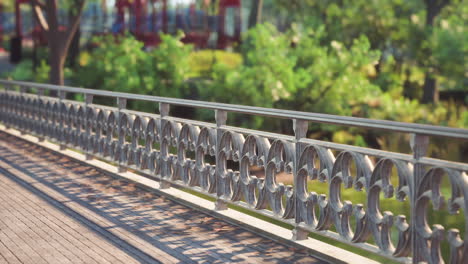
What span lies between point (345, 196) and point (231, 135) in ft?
34.0

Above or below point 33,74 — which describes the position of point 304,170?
above

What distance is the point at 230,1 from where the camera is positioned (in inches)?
1590

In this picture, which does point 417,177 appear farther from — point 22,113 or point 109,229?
point 22,113

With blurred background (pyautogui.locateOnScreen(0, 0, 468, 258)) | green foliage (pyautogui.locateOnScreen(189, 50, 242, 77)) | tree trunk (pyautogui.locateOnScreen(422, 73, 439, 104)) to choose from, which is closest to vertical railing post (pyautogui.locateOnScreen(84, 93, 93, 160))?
blurred background (pyautogui.locateOnScreen(0, 0, 468, 258))

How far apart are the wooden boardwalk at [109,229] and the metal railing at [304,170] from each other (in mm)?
365

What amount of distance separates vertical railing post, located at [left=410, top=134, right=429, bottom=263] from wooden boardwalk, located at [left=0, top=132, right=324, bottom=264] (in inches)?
45.7

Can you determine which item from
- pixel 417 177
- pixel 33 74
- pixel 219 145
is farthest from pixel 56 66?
pixel 417 177

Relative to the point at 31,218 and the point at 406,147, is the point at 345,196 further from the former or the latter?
the point at 31,218

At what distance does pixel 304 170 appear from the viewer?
6.79 m

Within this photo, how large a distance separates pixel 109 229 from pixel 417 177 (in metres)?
3.38

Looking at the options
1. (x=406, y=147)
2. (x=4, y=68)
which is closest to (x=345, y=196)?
(x=406, y=147)

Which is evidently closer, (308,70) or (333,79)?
(333,79)

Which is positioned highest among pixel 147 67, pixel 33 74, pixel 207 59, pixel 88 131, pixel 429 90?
→ pixel 207 59

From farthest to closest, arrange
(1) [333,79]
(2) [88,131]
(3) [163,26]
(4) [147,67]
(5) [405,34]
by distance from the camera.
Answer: (3) [163,26] → (5) [405,34] → (4) [147,67] → (1) [333,79] → (2) [88,131]
